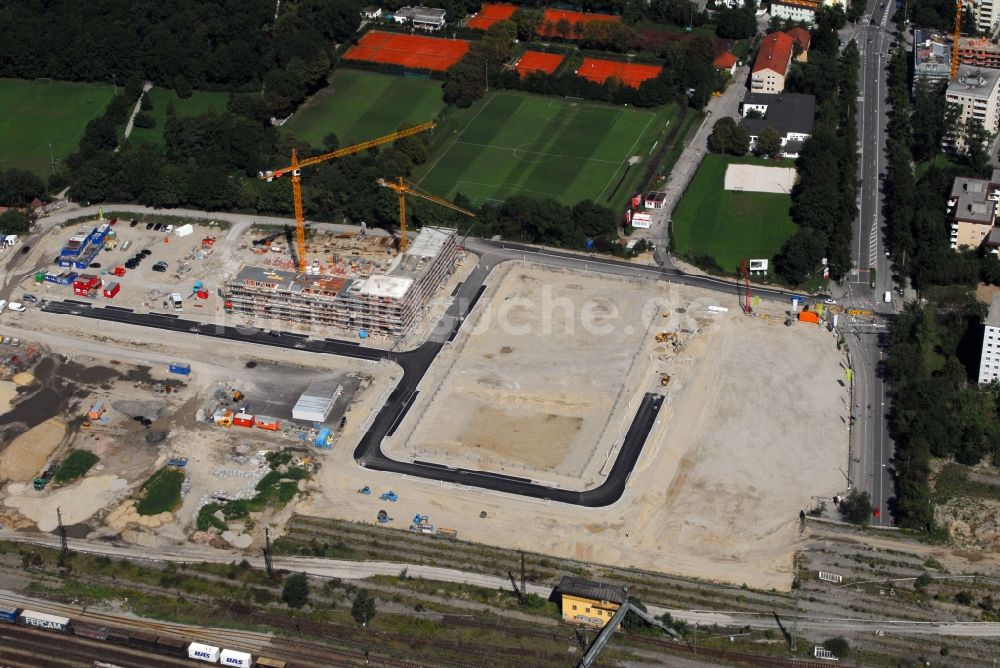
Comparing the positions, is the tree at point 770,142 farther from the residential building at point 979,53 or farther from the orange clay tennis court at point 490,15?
the orange clay tennis court at point 490,15

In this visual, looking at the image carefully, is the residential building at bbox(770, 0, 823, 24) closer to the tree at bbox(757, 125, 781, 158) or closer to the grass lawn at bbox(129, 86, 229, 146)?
the tree at bbox(757, 125, 781, 158)

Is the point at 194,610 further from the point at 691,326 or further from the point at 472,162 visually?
the point at 472,162

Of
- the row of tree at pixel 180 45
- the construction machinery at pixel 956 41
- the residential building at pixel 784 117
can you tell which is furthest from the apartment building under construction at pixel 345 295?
the construction machinery at pixel 956 41

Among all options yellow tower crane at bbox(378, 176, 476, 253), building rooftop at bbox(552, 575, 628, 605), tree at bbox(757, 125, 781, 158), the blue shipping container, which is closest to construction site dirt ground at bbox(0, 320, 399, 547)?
the blue shipping container

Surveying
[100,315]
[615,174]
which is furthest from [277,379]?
[615,174]

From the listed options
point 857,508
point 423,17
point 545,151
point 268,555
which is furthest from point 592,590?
point 423,17

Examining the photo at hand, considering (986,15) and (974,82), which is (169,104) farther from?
(986,15)

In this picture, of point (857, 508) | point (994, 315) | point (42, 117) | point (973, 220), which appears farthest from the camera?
point (42, 117)
